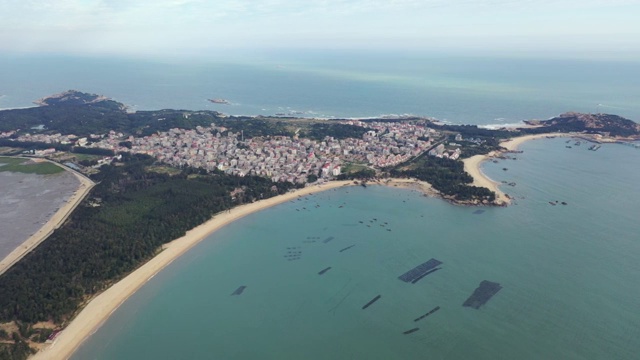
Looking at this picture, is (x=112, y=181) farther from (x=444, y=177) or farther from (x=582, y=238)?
(x=582, y=238)

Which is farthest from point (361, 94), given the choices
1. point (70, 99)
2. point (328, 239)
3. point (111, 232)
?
point (111, 232)

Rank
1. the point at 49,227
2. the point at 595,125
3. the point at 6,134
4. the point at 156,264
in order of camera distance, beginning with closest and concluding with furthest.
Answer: the point at 156,264 → the point at 49,227 → the point at 6,134 → the point at 595,125

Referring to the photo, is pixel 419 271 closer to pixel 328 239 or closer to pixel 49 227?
pixel 328 239

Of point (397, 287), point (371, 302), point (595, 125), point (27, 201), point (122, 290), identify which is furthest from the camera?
point (595, 125)

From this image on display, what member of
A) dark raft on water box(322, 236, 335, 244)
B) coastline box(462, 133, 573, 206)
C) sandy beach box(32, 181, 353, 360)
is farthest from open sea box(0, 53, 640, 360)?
coastline box(462, 133, 573, 206)

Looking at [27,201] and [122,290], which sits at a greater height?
[27,201]

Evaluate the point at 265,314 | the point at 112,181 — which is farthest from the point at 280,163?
the point at 265,314

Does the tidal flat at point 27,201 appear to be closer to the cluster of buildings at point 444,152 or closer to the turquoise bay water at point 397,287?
the turquoise bay water at point 397,287

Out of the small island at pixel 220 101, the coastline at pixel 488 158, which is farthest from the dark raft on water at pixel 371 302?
the small island at pixel 220 101
